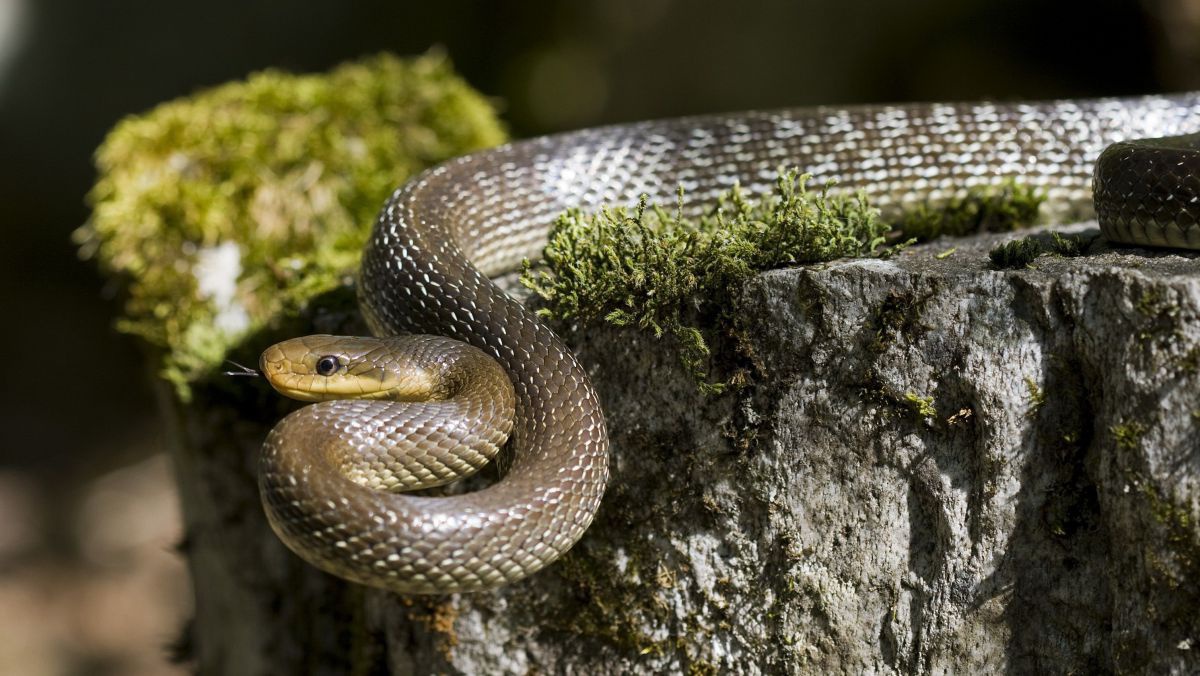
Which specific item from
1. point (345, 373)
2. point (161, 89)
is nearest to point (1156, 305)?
point (345, 373)

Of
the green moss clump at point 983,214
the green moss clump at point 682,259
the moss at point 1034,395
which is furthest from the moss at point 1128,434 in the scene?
the green moss clump at point 983,214

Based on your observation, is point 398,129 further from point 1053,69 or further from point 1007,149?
point 1053,69

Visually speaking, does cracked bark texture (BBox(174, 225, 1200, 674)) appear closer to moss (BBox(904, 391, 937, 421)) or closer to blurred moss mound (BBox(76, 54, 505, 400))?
moss (BBox(904, 391, 937, 421))

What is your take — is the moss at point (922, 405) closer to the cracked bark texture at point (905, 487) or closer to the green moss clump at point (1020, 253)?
the cracked bark texture at point (905, 487)

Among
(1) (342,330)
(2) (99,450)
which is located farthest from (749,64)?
(2) (99,450)

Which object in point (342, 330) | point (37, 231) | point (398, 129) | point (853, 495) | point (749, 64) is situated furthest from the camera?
point (749, 64)
